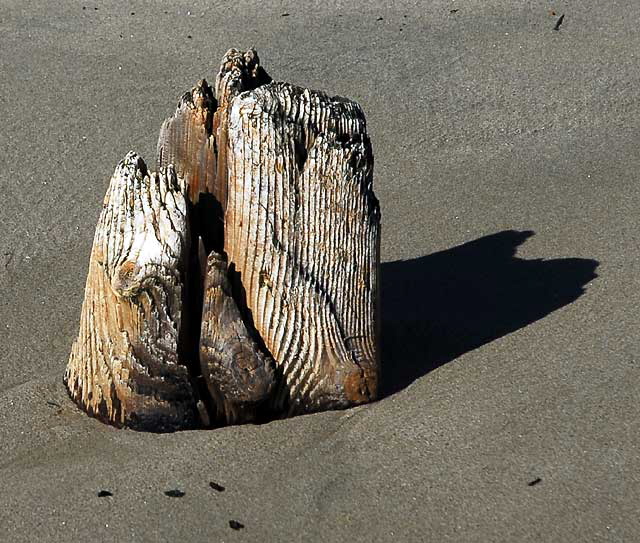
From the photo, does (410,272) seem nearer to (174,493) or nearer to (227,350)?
(227,350)

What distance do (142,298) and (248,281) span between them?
1.19 feet

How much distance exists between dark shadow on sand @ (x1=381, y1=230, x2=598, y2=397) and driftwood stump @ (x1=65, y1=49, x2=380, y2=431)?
1.22 feet

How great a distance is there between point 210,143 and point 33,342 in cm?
127

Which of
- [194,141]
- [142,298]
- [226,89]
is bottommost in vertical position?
[142,298]

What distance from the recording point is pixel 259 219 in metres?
4.20

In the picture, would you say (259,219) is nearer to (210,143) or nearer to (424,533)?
(210,143)

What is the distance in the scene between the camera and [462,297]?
5324 millimetres

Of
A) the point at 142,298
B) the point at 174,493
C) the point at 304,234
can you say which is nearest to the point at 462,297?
the point at 304,234

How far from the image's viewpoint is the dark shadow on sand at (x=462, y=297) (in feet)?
15.8

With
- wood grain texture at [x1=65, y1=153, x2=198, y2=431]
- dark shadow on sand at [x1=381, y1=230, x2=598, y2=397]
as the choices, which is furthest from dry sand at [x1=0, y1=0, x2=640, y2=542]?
wood grain texture at [x1=65, y1=153, x2=198, y2=431]

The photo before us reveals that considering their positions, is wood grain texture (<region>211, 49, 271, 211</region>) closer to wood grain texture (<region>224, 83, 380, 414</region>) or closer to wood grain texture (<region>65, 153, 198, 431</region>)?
wood grain texture (<region>224, 83, 380, 414</region>)

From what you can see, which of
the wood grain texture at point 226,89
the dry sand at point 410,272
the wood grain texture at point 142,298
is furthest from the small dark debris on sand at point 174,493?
the wood grain texture at point 226,89

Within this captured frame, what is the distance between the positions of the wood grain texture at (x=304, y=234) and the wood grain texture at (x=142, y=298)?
235 millimetres

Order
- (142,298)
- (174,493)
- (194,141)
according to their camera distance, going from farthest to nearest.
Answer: (194,141) < (142,298) < (174,493)
